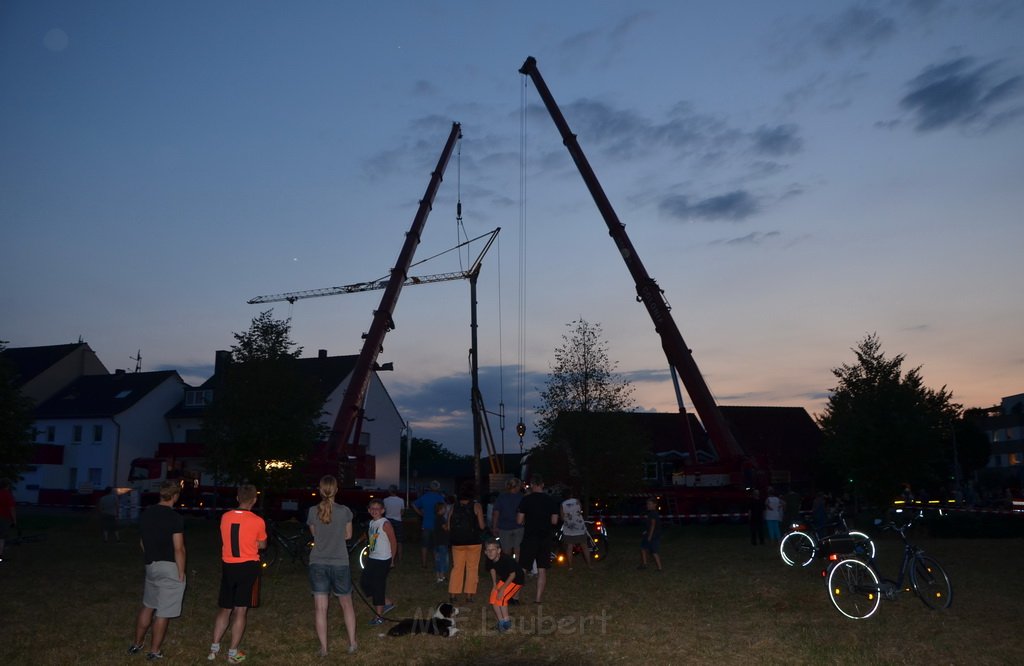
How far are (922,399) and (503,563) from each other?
1037 inches

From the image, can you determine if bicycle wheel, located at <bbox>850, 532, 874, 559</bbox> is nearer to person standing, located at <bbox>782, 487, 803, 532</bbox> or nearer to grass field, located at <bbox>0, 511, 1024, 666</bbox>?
grass field, located at <bbox>0, 511, 1024, 666</bbox>

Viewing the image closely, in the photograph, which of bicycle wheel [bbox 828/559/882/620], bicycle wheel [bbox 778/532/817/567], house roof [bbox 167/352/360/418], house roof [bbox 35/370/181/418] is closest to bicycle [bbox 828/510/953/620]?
bicycle wheel [bbox 828/559/882/620]

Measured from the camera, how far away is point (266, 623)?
11.0 metres

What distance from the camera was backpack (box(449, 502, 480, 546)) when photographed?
40.7ft

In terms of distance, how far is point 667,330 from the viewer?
32.7 meters

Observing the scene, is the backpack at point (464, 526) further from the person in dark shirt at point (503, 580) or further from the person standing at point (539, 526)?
the person in dark shirt at point (503, 580)

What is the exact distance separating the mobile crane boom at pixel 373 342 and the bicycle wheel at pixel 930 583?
24.3 meters

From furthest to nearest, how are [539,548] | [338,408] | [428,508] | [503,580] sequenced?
[338,408] < [428,508] < [539,548] < [503,580]

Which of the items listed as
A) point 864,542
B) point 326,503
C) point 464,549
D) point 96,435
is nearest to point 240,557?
point 326,503

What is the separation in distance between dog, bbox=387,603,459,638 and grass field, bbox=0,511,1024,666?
20cm

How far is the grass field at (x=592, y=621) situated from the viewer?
29.9ft

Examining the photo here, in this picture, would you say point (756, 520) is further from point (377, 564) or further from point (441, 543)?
point (377, 564)

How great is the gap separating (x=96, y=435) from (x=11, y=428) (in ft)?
104

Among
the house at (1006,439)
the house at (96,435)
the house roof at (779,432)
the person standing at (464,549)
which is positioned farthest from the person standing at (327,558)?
the house at (1006,439)
